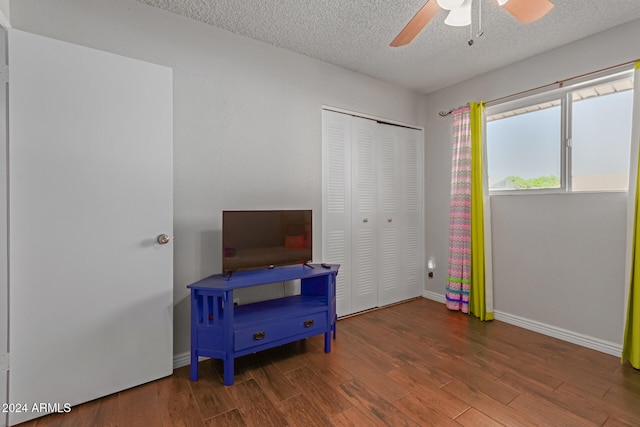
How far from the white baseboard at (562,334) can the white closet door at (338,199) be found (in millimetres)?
1593

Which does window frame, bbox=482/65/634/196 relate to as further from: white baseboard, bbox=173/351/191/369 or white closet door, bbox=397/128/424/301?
white baseboard, bbox=173/351/191/369

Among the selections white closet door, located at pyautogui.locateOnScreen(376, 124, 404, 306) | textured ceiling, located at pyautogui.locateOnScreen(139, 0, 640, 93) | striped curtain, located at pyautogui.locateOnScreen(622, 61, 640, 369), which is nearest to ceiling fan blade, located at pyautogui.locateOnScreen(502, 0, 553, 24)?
textured ceiling, located at pyautogui.locateOnScreen(139, 0, 640, 93)

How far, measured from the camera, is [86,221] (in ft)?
5.50

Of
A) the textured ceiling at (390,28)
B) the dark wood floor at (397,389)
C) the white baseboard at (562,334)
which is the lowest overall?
the dark wood floor at (397,389)

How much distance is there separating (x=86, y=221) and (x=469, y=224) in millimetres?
3275

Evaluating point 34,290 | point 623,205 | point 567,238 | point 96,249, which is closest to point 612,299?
point 567,238

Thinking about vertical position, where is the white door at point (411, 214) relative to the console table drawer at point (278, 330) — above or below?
above

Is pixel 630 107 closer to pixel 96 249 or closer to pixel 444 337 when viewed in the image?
pixel 444 337

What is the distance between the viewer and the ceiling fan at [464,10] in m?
1.46

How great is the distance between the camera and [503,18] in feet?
6.89

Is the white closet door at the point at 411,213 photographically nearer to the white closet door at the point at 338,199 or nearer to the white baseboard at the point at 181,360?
the white closet door at the point at 338,199

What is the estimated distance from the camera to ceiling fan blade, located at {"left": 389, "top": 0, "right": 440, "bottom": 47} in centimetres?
153

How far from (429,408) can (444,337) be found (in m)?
1.02

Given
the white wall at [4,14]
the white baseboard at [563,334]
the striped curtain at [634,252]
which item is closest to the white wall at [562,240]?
the white baseboard at [563,334]
